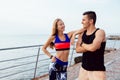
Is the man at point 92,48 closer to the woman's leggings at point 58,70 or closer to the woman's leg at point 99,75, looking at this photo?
the woman's leg at point 99,75

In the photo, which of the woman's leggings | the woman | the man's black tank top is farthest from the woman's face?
the man's black tank top

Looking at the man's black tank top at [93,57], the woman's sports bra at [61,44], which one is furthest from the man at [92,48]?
the woman's sports bra at [61,44]

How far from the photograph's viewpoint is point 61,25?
15.6 ft

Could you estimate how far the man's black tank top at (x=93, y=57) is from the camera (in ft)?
12.6

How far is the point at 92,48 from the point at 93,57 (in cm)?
20

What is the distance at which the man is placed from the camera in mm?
3766

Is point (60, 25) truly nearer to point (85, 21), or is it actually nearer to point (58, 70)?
point (58, 70)

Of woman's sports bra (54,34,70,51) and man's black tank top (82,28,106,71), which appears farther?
woman's sports bra (54,34,70,51)

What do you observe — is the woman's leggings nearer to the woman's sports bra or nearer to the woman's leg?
the woman's sports bra

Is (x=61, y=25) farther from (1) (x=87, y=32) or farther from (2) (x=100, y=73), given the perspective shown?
(2) (x=100, y=73)

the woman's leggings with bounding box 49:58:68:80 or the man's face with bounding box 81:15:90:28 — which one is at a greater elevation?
the man's face with bounding box 81:15:90:28

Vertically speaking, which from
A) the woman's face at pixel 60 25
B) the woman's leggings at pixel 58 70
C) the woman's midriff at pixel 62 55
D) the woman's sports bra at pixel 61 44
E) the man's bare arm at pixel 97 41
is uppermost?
the woman's face at pixel 60 25

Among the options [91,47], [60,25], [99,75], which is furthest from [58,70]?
[91,47]

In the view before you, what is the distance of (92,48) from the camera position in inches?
147
